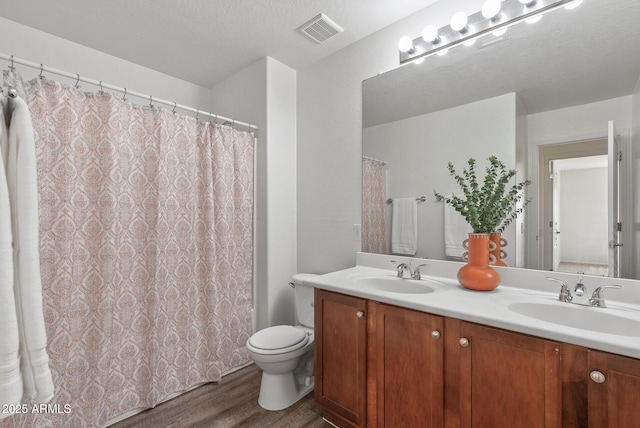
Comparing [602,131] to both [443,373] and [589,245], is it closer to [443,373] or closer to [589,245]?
[589,245]

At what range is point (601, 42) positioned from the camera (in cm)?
134

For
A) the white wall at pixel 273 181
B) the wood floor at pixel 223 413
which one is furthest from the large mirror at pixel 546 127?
the wood floor at pixel 223 413

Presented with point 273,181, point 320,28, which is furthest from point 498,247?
point 320,28

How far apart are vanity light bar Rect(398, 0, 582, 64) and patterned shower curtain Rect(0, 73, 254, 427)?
138cm

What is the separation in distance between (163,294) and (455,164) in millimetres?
2032

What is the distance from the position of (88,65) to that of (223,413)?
2.69 m

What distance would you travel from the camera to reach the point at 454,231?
1745 mm

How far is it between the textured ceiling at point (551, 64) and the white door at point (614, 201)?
21cm

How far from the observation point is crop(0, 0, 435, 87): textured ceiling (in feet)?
5.97

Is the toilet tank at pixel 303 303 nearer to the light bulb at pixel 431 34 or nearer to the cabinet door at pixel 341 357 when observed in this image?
the cabinet door at pixel 341 357

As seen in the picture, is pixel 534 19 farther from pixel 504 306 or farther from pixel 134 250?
pixel 134 250

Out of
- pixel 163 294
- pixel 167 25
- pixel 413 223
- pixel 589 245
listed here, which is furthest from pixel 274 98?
pixel 589 245

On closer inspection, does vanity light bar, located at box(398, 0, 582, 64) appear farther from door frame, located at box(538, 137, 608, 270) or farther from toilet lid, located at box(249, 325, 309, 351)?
toilet lid, located at box(249, 325, 309, 351)

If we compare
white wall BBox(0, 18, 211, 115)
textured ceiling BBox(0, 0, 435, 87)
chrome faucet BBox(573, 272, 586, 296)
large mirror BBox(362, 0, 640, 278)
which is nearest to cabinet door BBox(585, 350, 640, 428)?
chrome faucet BBox(573, 272, 586, 296)
